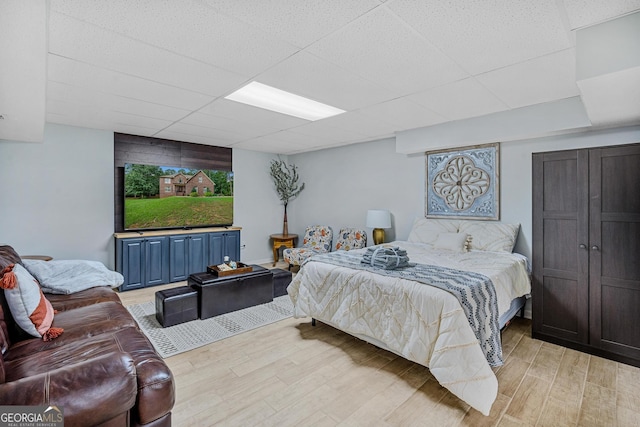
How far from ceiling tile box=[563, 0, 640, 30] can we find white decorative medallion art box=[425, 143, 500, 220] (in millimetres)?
2235

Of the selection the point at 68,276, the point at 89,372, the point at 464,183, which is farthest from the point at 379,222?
the point at 89,372

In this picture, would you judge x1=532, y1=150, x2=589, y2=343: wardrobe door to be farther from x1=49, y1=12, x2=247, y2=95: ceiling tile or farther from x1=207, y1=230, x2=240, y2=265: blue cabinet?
x1=207, y1=230, x2=240, y2=265: blue cabinet

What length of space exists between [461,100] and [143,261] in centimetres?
483

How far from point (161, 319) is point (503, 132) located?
4.42m

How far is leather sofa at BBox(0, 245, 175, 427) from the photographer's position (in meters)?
1.19

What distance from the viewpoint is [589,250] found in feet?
9.02

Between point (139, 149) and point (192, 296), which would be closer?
point (192, 296)

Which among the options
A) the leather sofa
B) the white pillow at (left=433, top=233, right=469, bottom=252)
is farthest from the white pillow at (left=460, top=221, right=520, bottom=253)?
the leather sofa

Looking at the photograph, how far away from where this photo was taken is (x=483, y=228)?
12.7 feet

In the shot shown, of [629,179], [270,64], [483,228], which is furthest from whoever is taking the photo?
[483,228]

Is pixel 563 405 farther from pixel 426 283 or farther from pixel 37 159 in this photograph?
pixel 37 159

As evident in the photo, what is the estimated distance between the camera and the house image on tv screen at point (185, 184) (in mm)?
5086

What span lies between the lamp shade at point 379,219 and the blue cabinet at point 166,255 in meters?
2.60

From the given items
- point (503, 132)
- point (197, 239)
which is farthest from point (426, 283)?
point (197, 239)
